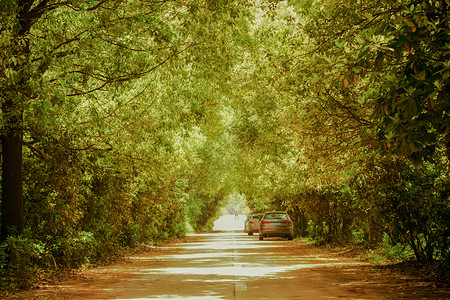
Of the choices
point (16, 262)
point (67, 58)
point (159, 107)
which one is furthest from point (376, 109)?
point (159, 107)

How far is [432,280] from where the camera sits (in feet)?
40.3

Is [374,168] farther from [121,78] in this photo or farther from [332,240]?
[332,240]

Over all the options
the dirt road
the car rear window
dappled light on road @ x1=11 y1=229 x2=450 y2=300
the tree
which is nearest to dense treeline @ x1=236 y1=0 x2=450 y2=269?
the dirt road

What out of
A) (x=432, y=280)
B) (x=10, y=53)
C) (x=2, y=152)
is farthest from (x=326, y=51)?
(x=2, y=152)

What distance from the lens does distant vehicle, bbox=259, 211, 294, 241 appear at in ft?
116

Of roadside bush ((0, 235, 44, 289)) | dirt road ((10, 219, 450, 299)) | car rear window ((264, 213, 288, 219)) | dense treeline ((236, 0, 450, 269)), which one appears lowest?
dirt road ((10, 219, 450, 299))

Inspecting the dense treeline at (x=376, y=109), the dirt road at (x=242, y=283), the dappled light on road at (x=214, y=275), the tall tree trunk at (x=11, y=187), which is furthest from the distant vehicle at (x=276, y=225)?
the tall tree trunk at (x=11, y=187)

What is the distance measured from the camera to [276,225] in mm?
35594

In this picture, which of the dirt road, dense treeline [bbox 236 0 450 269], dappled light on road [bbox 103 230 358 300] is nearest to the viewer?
dense treeline [bbox 236 0 450 269]

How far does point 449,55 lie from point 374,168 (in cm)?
846

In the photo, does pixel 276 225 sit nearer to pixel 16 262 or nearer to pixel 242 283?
pixel 242 283

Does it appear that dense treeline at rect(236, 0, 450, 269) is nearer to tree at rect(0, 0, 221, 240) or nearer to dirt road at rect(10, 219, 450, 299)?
dirt road at rect(10, 219, 450, 299)

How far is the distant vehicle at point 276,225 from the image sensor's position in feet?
116

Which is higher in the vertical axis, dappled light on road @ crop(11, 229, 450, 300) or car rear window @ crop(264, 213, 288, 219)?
car rear window @ crop(264, 213, 288, 219)
